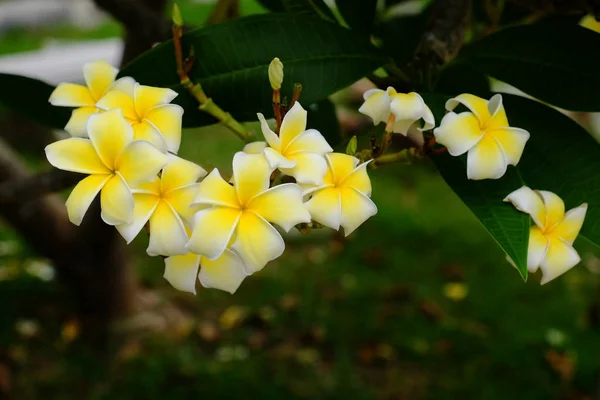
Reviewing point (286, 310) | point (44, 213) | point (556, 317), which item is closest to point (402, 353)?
Answer: point (286, 310)

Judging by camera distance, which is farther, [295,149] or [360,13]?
[360,13]

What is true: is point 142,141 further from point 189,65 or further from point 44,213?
point 44,213

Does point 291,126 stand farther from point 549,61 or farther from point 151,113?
point 549,61

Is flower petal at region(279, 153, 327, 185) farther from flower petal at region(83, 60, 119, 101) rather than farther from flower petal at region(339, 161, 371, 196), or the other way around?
flower petal at region(83, 60, 119, 101)

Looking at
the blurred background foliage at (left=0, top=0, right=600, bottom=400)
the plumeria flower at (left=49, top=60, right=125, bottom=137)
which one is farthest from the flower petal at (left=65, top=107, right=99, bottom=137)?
the blurred background foliage at (left=0, top=0, right=600, bottom=400)

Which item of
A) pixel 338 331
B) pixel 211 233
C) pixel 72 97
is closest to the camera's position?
pixel 211 233

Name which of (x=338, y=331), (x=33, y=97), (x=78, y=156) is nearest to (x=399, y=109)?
(x=78, y=156)

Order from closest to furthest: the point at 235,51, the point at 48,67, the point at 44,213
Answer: the point at 235,51 → the point at 44,213 → the point at 48,67

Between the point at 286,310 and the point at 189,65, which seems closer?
the point at 189,65
